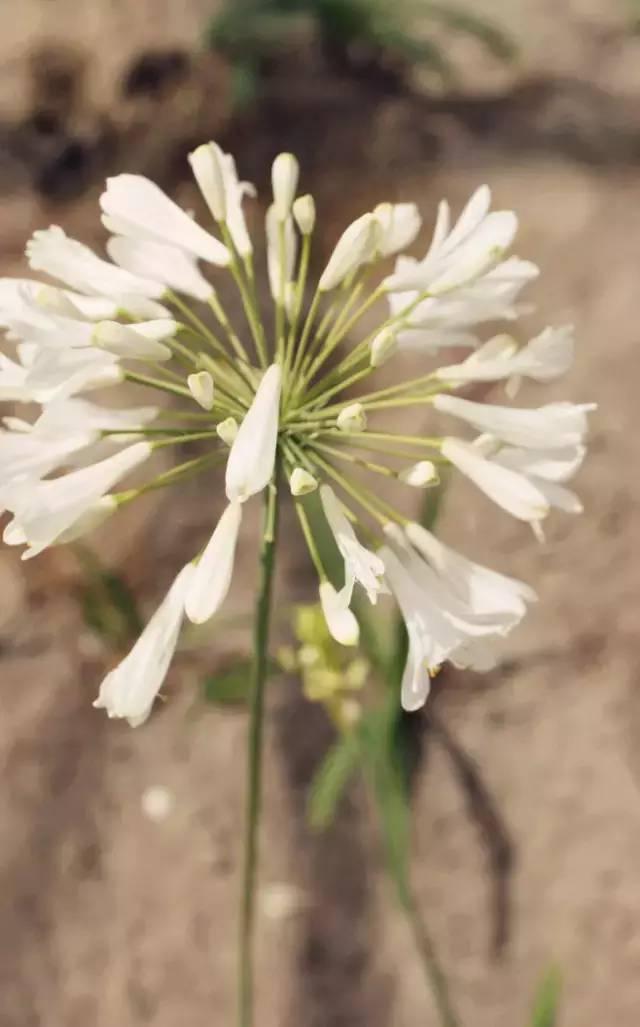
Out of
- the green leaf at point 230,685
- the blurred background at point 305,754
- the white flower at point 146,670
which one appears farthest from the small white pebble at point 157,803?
the white flower at point 146,670

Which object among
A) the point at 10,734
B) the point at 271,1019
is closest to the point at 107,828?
the point at 10,734

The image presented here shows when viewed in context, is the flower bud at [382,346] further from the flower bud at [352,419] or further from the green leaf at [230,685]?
the green leaf at [230,685]

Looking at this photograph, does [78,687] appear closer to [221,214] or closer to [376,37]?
[221,214]

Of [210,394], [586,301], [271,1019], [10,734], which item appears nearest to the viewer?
[210,394]

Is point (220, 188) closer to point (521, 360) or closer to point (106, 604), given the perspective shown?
point (521, 360)

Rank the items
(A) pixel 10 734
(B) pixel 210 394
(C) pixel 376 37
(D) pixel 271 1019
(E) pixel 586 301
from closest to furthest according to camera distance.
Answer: (B) pixel 210 394, (D) pixel 271 1019, (A) pixel 10 734, (E) pixel 586 301, (C) pixel 376 37

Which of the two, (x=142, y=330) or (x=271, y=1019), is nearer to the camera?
(x=142, y=330)

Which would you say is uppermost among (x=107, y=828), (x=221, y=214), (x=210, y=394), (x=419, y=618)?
(x=221, y=214)
